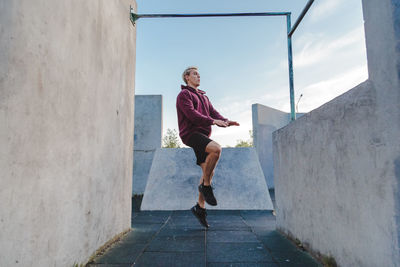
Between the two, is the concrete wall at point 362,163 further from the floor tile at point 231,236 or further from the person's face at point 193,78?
the person's face at point 193,78

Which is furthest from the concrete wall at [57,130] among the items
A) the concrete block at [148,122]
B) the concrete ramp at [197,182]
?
the concrete block at [148,122]

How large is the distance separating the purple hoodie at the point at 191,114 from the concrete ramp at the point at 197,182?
5.78 feet

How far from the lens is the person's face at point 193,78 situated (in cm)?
325

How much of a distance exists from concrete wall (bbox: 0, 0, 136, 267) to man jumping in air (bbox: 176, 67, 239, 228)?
79cm

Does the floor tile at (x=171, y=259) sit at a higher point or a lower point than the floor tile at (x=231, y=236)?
higher

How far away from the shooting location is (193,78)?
3.25 metres

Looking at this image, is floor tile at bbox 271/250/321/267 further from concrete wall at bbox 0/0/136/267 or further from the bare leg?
concrete wall at bbox 0/0/136/267

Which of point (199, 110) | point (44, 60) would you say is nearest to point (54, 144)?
point (44, 60)

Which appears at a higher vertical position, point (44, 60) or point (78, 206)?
point (44, 60)

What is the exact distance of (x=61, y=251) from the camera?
58.5 inches

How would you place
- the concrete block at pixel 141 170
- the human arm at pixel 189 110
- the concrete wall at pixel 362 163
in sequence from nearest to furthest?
the concrete wall at pixel 362 163, the human arm at pixel 189 110, the concrete block at pixel 141 170

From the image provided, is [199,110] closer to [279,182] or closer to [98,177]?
[279,182]

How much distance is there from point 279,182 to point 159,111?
19.6 feet

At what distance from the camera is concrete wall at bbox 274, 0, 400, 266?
3.63ft
